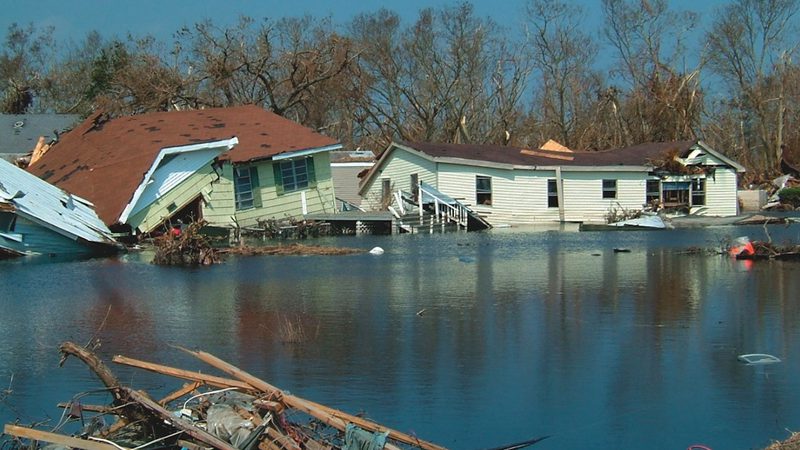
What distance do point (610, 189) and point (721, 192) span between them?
4.58 m

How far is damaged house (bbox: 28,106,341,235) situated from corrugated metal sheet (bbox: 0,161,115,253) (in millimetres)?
816

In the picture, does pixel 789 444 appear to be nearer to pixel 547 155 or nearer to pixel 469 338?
pixel 469 338

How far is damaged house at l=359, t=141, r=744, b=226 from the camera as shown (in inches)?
1650

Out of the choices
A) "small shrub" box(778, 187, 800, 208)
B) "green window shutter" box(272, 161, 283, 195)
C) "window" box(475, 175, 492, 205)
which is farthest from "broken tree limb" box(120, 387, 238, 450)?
"small shrub" box(778, 187, 800, 208)

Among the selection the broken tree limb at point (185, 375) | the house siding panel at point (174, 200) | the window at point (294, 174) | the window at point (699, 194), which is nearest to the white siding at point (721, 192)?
the window at point (699, 194)

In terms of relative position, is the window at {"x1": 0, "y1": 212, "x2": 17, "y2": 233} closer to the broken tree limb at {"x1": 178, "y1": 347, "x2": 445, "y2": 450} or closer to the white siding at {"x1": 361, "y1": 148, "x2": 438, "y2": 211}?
the white siding at {"x1": 361, "y1": 148, "x2": 438, "y2": 211}

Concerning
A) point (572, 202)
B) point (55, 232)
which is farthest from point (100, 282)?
point (572, 202)

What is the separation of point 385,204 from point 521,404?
31.8 metres

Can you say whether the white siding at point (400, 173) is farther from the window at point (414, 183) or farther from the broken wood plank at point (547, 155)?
the broken wood plank at point (547, 155)

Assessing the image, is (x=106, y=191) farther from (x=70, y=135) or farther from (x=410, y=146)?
(x=410, y=146)

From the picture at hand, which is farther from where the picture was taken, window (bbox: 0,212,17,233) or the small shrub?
the small shrub

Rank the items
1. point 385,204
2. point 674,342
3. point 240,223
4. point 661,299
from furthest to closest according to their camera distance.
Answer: point 385,204
point 240,223
point 661,299
point 674,342

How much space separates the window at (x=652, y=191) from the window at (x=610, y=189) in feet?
4.12

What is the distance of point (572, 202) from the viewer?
43062 mm
